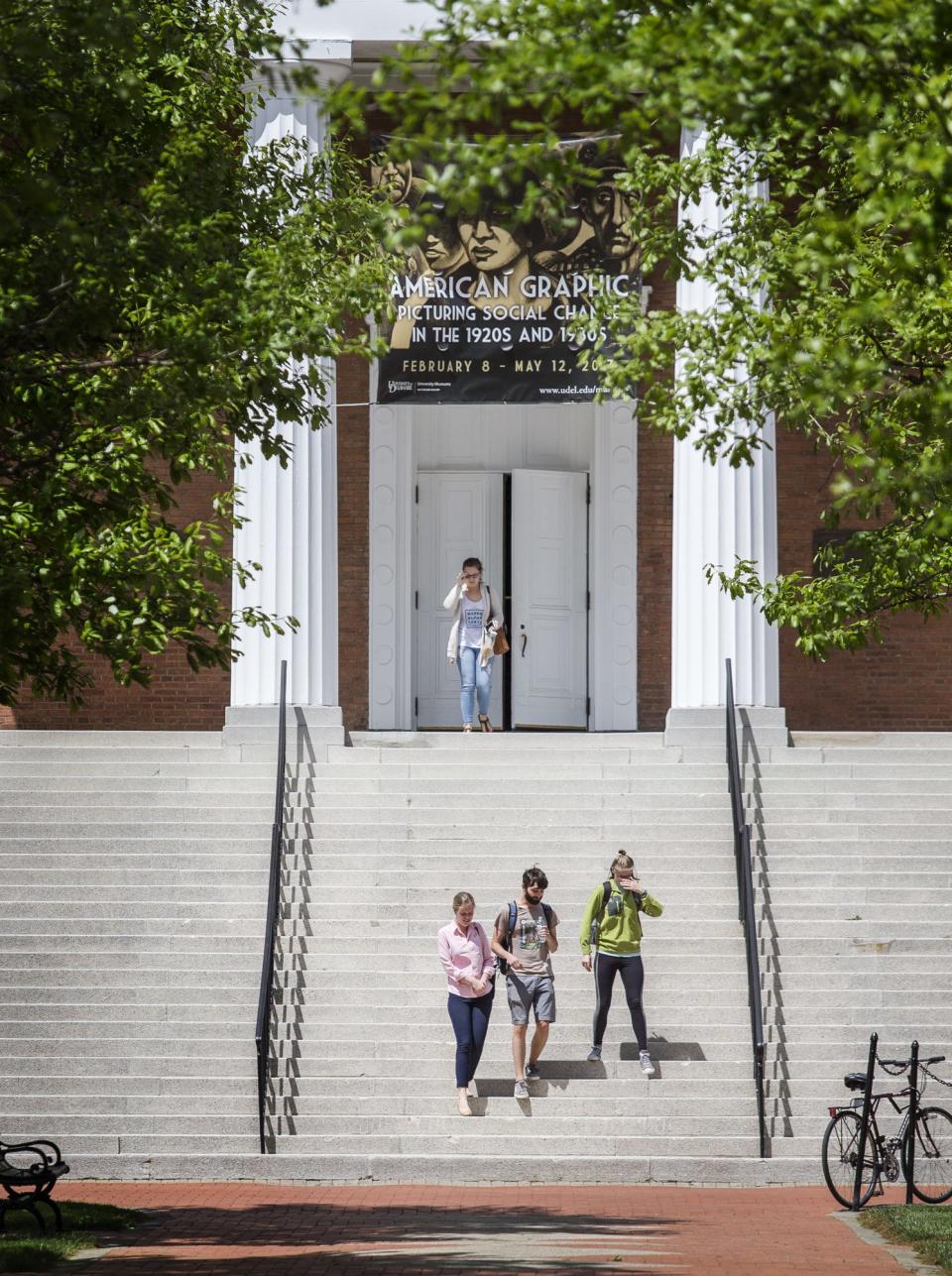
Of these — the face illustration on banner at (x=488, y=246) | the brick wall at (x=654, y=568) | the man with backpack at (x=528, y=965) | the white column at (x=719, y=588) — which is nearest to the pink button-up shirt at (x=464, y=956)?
the man with backpack at (x=528, y=965)

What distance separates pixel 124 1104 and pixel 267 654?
5601 mm

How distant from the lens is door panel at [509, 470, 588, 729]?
20562mm

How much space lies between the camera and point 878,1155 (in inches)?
430

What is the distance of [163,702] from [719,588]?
251 inches

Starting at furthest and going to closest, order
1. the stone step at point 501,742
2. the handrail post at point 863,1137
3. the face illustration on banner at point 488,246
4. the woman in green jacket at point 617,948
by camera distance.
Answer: the face illustration on banner at point 488,246, the stone step at point 501,742, the woman in green jacket at point 617,948, the handrail post at point 863,1137

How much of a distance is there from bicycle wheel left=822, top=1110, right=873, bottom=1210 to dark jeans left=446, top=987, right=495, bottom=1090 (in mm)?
2302

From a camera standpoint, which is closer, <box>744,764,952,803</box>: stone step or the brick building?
<box>744,764,952,803</box>: stone step

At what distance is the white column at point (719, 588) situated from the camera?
56.5ft

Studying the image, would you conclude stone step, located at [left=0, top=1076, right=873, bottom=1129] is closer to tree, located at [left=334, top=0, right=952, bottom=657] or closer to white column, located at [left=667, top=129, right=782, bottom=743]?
tree, located at [left=334, top=0, right=952, bottom=657]

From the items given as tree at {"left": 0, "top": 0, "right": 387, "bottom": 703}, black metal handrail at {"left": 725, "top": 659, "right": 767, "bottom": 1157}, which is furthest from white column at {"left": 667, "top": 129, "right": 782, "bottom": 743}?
tree at {"left": 0, "top": 0, "right": 387, "bottom": 703}

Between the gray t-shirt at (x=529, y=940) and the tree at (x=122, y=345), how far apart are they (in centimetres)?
393

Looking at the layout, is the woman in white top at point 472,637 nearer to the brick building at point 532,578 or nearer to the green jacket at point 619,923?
the brick building at point 532,578

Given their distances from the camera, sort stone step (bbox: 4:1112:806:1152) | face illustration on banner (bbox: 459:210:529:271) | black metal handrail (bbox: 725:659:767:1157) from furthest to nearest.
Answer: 1. face illustration on banner (bbox: 459:210:529:271)
2. stone step (bbox: 4:1112:806:1152)
3. black metal handrail (bbox: 725:659:767:1157)

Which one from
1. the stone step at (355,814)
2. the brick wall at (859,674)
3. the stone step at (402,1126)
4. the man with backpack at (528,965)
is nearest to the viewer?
the stone step at (402,1126)
